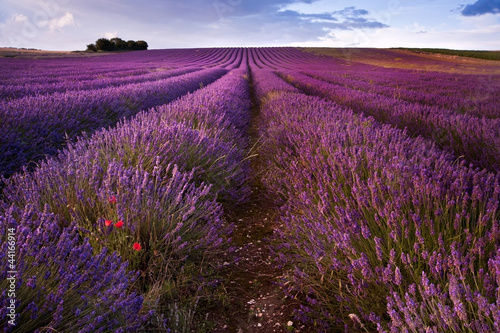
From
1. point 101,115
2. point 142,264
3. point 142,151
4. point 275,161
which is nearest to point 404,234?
point 142,264

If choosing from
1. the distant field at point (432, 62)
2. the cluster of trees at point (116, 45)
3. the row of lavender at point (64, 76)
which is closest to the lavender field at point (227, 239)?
the row of lavender at point (64, 76)

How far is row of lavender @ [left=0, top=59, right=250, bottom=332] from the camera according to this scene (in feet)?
3.43

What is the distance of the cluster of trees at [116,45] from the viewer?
42156 mm

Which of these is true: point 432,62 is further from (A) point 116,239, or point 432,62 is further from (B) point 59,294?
(B) point 59,294

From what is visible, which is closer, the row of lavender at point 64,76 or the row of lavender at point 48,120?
the row of lavender at point 48,120

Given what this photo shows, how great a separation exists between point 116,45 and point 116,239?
4987 centimetres

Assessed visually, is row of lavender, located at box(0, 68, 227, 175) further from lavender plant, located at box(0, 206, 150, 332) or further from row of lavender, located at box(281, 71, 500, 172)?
row of lavender, located at box(281, 71, 500, 172)

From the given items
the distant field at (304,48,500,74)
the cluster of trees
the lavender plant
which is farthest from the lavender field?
the cluster of trees

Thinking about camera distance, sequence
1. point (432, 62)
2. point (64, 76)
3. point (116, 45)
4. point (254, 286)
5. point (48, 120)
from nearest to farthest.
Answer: point (254, 286)
point (48, 120)
point (64, 76)
point (432, 62)
point (116, 45)

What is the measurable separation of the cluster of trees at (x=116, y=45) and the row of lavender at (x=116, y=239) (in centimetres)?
4681

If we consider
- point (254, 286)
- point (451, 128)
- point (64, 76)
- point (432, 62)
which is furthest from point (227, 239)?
point (432, 62)

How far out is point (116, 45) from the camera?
44.2 metres

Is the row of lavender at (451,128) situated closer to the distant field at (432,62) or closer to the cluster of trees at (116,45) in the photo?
the distant field at (432,62)

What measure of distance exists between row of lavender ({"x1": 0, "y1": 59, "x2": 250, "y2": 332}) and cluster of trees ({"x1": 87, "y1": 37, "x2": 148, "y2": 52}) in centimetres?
4681
